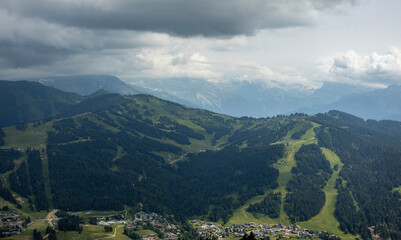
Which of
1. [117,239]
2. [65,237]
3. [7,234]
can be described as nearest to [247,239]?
[117,239]

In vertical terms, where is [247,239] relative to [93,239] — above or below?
above

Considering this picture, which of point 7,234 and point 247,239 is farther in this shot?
point 7,234

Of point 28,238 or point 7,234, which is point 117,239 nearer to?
point 28,238

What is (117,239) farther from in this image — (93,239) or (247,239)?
(247,239)

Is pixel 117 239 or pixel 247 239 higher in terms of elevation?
pixel 247 239

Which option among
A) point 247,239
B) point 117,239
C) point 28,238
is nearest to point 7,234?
point 28,238

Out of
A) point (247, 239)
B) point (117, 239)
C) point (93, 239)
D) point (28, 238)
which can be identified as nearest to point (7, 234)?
point (28, 238)
